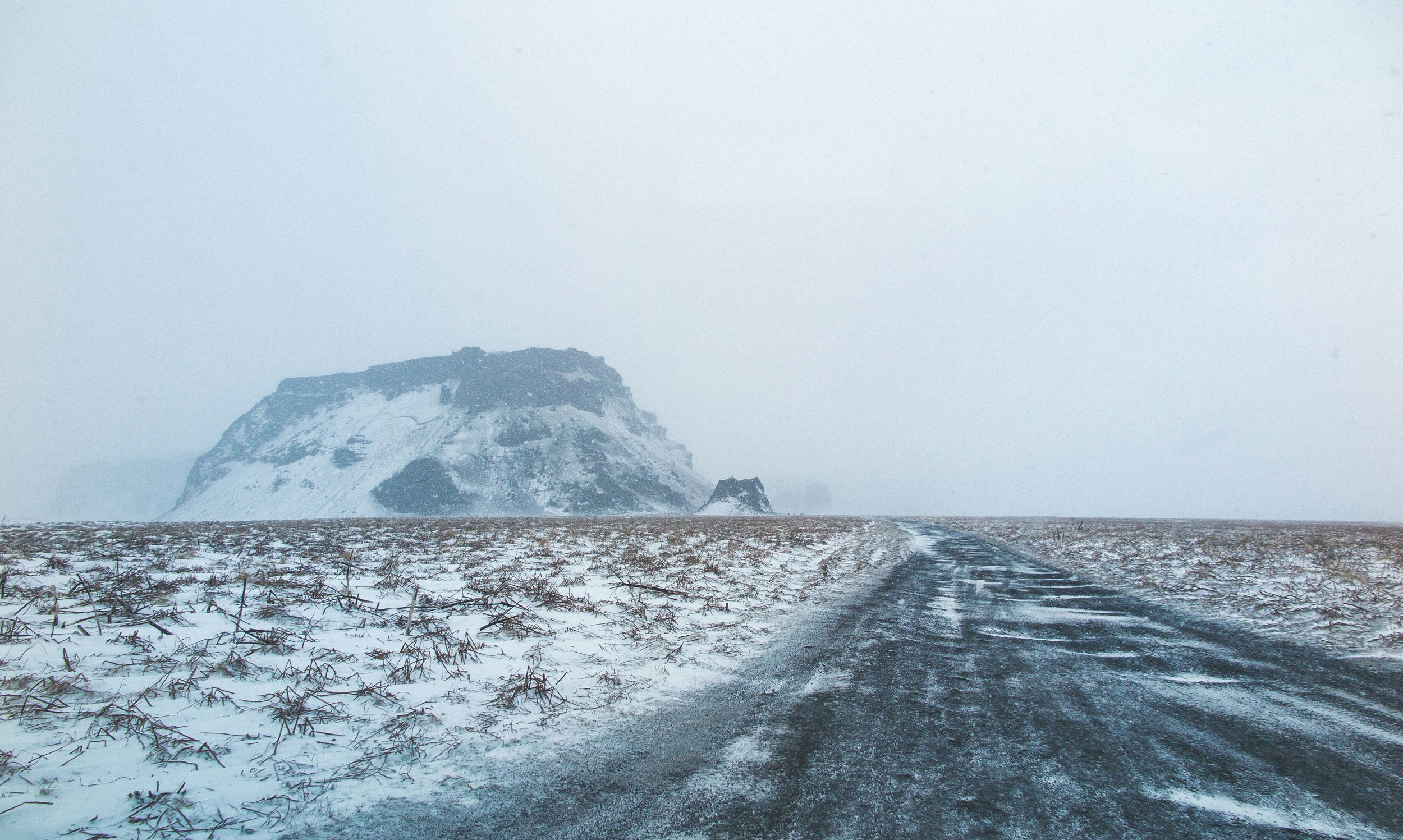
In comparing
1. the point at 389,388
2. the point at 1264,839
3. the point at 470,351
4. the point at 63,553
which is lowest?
the point at 63,553

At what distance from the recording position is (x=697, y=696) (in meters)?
4.86

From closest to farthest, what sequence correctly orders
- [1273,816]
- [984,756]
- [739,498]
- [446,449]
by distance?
1. [1273,816]
2. [984,756]
3. [739,498]
4. [446,449]

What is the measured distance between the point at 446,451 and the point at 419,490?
13.5m

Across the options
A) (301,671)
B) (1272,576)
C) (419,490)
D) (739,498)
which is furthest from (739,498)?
(301,671)

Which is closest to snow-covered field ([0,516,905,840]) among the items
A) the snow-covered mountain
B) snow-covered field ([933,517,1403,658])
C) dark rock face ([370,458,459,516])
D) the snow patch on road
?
the snow patch on road

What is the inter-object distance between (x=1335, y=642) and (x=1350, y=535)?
28666 millimetres

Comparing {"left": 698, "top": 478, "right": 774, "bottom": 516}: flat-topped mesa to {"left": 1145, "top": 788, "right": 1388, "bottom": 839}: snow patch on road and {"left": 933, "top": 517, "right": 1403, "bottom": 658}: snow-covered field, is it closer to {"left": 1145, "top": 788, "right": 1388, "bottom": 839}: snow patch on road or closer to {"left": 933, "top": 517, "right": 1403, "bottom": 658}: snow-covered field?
{"left": 933, "top": 517, "right": 1403, "bottom": 658}: snow-covered field

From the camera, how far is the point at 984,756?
11.4 ft

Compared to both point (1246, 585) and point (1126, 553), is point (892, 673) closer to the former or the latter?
point (1246, 585)

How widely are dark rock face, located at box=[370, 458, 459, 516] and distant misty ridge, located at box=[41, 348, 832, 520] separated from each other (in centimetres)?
29

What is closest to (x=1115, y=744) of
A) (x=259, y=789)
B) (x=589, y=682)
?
(x=589, y=682)

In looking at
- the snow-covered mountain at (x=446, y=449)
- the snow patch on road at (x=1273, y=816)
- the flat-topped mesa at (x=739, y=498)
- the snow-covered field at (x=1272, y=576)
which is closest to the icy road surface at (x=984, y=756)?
the snow patch on road at (x=1273, y=816)

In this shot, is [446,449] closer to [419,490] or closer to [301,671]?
[419,490]

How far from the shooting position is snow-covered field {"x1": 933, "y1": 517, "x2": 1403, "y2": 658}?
299 inches
